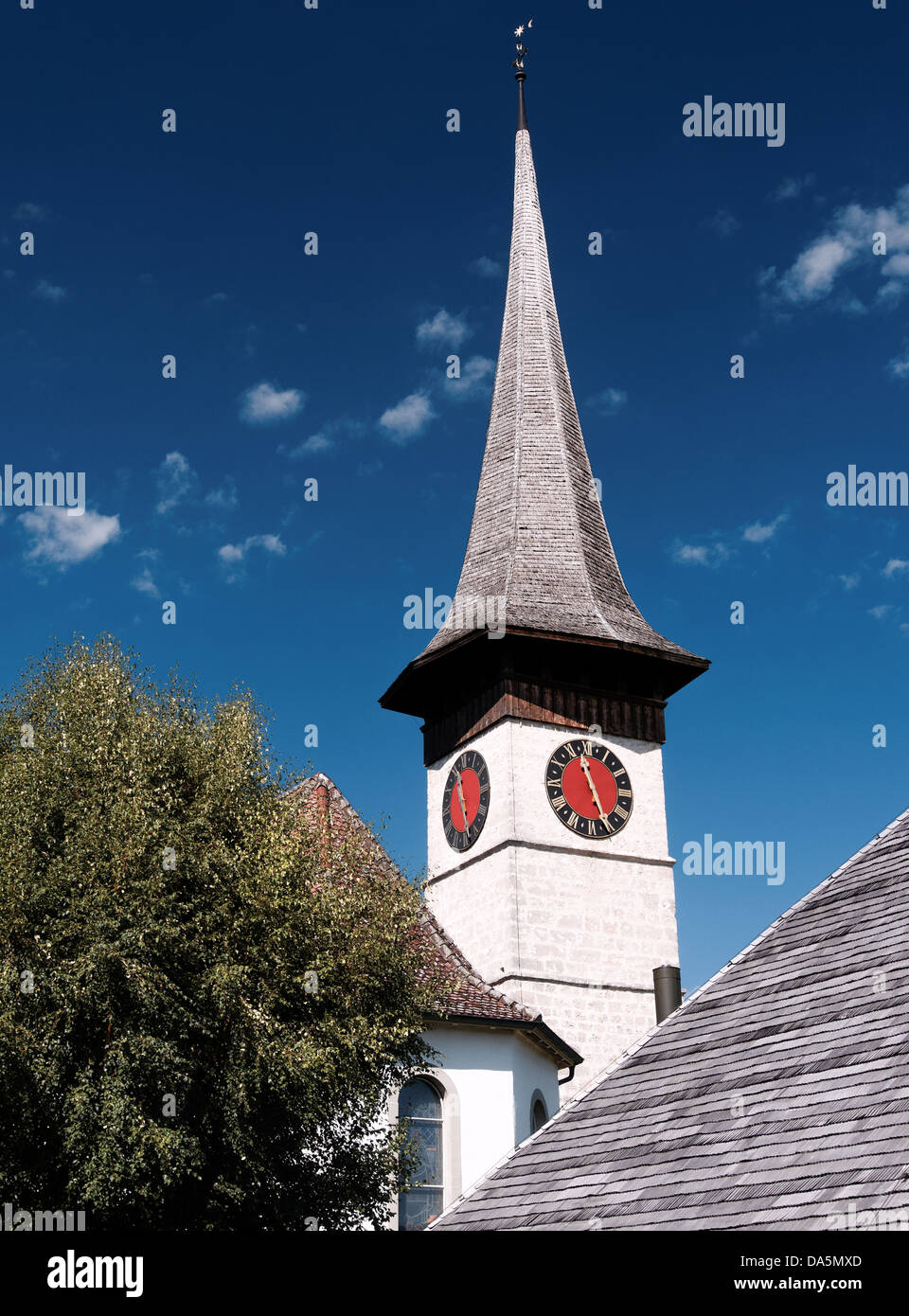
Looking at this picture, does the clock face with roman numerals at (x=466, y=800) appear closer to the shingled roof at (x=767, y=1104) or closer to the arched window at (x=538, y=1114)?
the arched window at (x=538, y=1114)

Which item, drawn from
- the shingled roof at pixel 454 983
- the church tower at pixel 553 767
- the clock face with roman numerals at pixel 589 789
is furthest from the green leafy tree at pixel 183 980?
the clock face with roman numerals at pixel 589 789

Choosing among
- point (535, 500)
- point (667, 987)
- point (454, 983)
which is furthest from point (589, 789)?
point (667, 987)

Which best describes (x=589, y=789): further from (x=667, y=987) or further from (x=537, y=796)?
(x=667, y=987)

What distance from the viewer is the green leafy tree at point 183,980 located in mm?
17391

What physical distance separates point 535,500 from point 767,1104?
3523 cm

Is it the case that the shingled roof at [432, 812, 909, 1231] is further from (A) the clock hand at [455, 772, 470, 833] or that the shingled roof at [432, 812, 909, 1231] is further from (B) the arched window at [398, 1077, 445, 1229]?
(A) the clock hand at [455, 772, 470, 833]

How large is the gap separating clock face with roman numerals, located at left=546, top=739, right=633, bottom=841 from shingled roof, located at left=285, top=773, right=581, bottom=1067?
9435mm

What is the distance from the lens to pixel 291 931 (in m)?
20.0

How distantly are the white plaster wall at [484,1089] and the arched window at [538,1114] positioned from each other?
0.51 metres

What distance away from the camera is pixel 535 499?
46156mm

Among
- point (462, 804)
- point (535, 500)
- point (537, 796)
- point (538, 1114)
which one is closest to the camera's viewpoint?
point (538, 1114)
